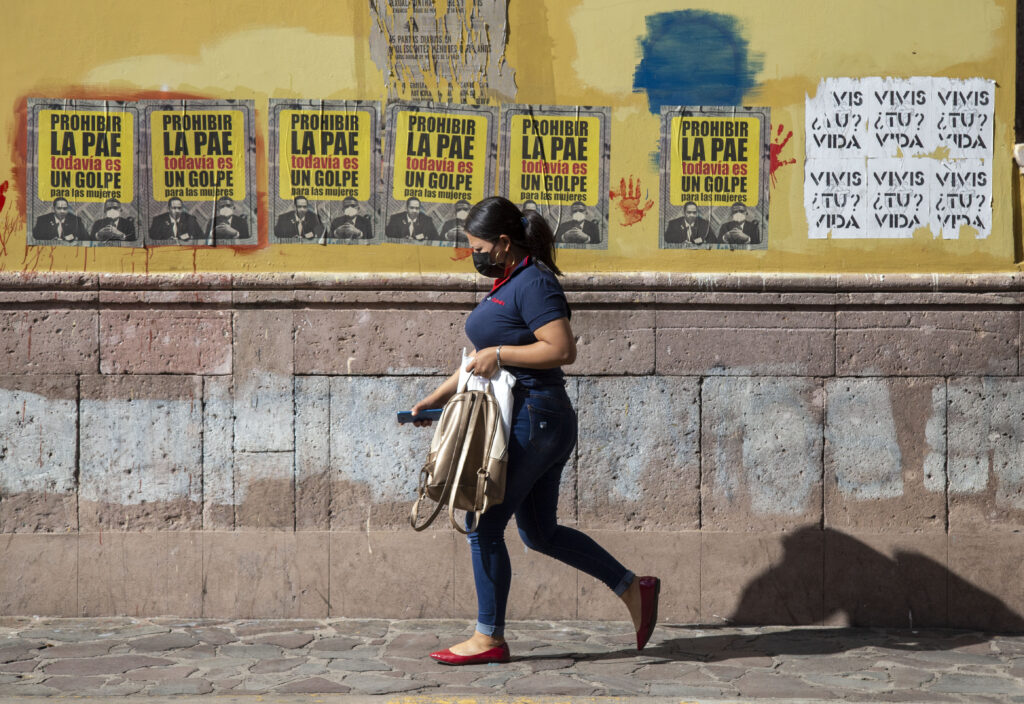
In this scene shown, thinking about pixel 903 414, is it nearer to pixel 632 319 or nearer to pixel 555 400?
pixel 632 319

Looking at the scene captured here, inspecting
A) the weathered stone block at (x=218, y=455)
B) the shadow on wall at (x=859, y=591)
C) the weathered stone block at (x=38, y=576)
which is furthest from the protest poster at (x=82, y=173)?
the shadow on wall at (x=859, y=591)

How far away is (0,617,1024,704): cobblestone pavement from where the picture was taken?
166 inches

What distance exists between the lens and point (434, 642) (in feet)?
16.6

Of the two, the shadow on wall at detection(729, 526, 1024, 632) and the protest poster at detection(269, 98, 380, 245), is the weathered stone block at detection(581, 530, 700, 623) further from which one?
the protest poster at detection(269, 98, 380, 245)

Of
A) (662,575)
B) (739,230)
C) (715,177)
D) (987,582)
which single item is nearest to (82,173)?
(715,177)

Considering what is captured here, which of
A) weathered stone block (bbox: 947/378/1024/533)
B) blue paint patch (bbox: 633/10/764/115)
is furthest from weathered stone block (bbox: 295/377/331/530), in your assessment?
weathered stone block (bbox: 947/378/1024/533)

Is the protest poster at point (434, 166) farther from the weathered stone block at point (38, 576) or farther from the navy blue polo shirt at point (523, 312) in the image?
the weathered stone block at point (38, 576)

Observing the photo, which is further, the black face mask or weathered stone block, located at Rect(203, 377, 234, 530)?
weathered stone block, located at Rect(203, 377, 234, 530)

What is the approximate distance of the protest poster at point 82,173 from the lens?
5.62 meters

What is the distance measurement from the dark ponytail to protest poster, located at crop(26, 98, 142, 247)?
216cm

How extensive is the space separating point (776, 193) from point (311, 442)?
2.70 metres

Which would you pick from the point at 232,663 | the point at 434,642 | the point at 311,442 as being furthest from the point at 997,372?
the point at 232,663

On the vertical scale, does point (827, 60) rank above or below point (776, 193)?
above

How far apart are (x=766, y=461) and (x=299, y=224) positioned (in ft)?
8.73
